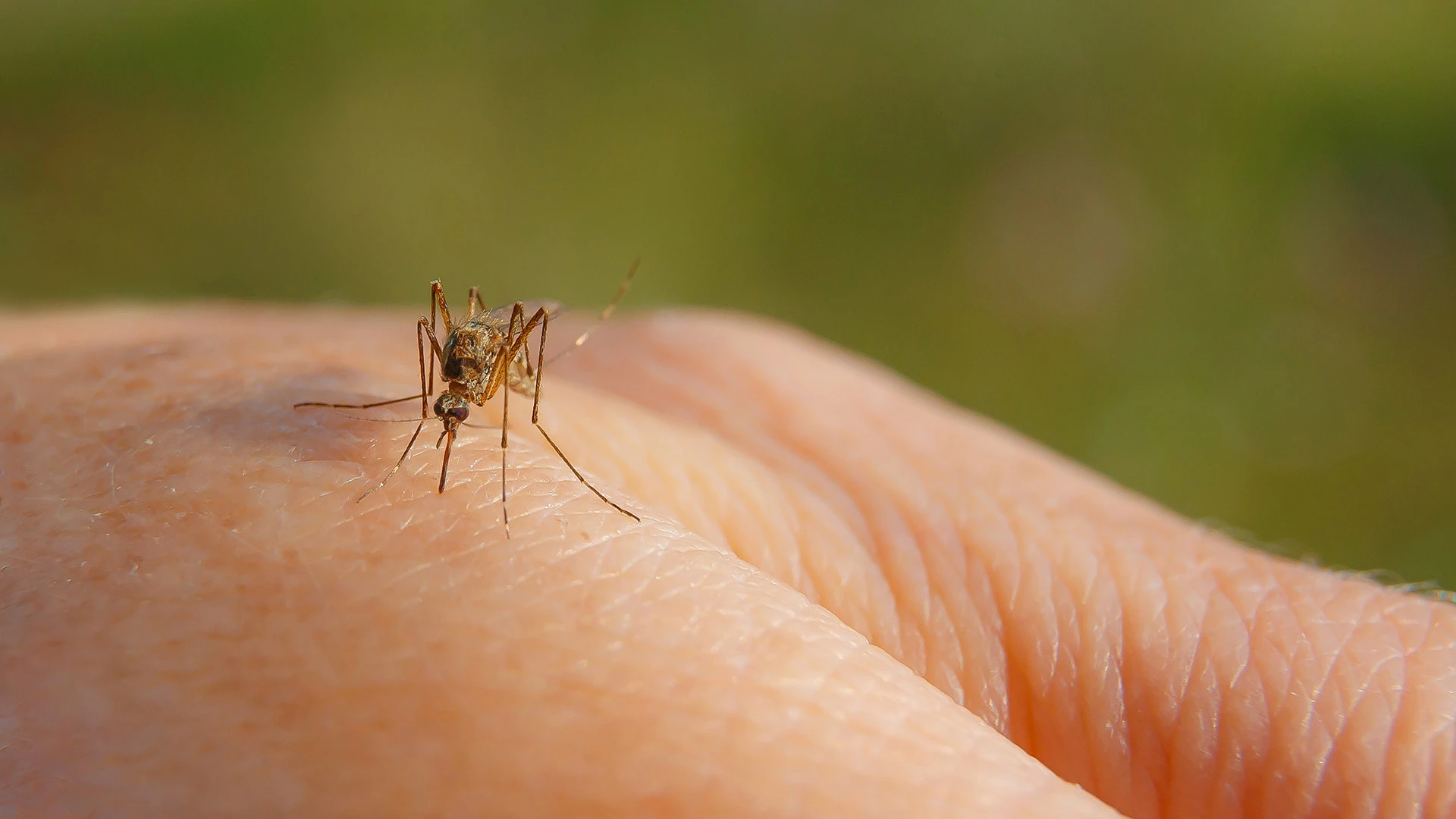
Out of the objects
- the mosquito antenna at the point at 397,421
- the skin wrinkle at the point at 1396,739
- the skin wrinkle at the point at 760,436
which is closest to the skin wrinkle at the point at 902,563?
the skin wrinkle at the point at 760,436

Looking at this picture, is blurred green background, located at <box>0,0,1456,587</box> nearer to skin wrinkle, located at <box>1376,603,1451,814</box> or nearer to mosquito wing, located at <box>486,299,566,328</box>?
mosquito wing, located at <box>486,299,566,328</box>

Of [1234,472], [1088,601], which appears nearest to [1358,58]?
[1234,472]

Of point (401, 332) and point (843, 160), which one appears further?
point (843, 160)

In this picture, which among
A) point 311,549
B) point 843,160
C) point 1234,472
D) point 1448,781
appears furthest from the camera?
point 843,160

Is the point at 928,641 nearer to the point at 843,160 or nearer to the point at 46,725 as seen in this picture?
the point at 46,725

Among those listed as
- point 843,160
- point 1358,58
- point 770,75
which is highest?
point 1358,58

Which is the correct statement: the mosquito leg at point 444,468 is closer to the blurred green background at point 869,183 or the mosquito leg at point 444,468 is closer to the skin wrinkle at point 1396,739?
the skin wrinkle at point 1396,739

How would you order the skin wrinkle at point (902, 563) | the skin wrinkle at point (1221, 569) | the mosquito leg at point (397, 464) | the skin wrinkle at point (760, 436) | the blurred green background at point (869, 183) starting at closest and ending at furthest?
the mosquito leg at point (397, 464) → the skin wrinkle at point (1221, 569) → the skin wrinkle at point (902, 563) → the skin wrinkle at point (760, 436) → the blurred green background at point (869, 183)
